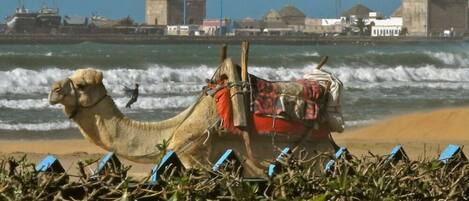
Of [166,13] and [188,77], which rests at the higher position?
[166,13]

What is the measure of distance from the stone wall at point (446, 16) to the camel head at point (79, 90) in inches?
5561

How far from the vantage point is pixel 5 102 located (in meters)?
28.4

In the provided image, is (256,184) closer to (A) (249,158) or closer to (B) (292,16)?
(A) (249,158)

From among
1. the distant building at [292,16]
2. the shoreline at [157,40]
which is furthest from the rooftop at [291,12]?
the shoreline at [157,40]

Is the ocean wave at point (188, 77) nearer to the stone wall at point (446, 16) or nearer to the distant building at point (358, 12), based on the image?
the stone wall at point (446, 16)

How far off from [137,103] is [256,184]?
22.9m

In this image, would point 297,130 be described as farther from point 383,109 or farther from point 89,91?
point 383,109

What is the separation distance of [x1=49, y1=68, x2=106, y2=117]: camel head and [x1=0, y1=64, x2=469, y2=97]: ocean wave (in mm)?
21533

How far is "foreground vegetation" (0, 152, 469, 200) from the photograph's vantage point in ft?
15.3

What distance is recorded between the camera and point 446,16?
15600 centimetres

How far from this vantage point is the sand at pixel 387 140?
58.0ft

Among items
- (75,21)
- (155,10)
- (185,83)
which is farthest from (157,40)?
(185,83)

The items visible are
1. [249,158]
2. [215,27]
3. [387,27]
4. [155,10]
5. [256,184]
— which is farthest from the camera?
[155,10]

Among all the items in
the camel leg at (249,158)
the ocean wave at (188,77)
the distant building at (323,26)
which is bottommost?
the distant building at (323,26)
